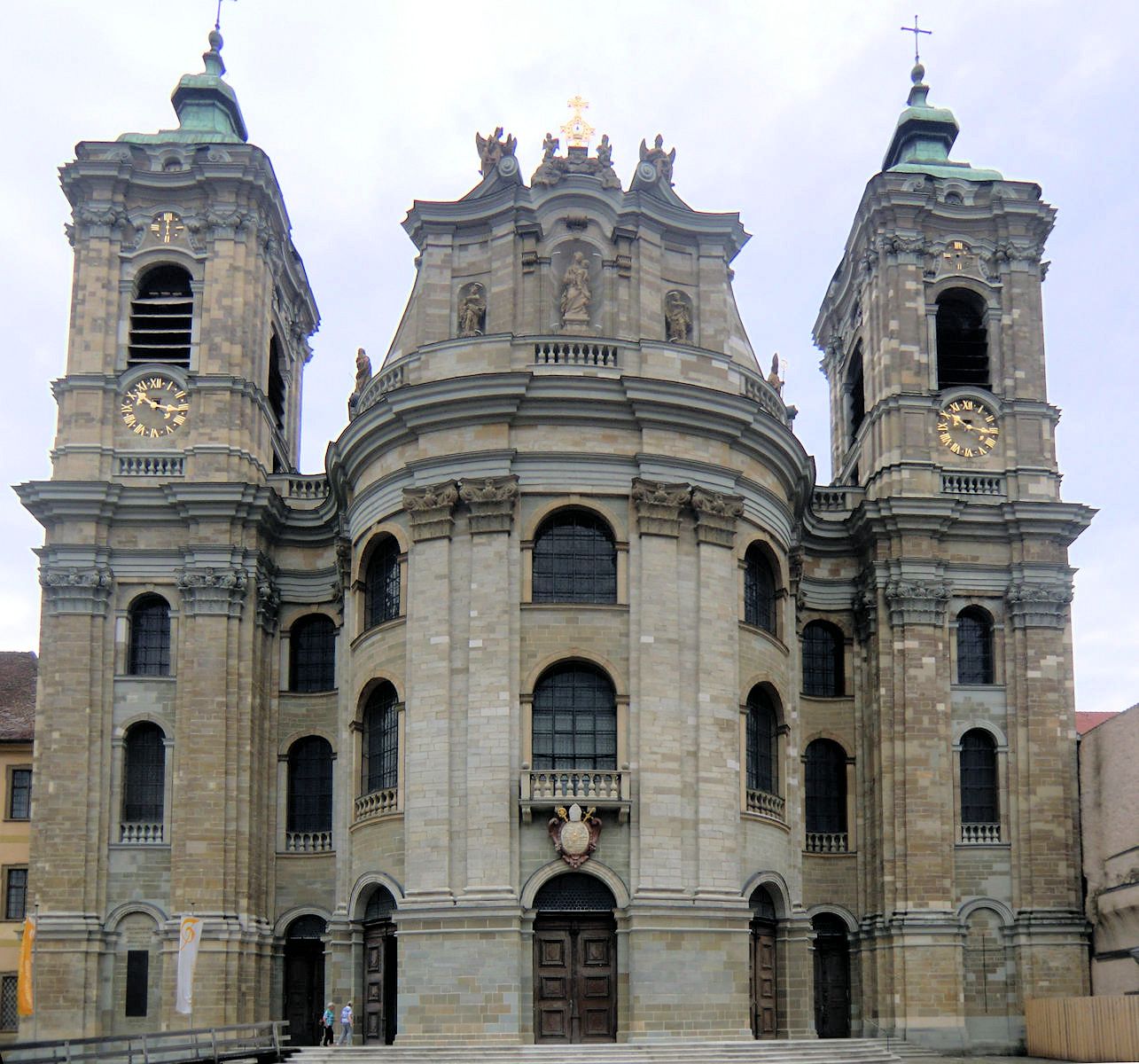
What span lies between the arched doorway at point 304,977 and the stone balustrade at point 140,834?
4184mm

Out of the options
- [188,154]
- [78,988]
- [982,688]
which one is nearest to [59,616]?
[78,988]

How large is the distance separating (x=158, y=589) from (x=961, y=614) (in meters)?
21.1

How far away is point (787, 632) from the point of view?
43.3 metres

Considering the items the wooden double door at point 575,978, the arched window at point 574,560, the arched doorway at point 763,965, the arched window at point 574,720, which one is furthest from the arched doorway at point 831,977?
the arched window at point 574,560

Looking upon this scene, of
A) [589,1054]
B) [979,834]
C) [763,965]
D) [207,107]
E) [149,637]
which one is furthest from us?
[207,107]

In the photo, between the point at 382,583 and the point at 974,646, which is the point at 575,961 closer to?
the point at 382,583

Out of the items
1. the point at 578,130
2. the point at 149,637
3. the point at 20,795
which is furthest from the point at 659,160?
the point at 20,795

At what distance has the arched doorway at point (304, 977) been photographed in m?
44.5

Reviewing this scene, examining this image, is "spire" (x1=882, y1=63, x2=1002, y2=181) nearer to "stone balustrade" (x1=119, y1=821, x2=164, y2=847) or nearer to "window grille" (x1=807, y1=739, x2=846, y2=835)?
"window grille" (x1=807, y1=739, x2=846, y2=835)

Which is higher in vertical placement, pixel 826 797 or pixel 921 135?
pixel 921 135

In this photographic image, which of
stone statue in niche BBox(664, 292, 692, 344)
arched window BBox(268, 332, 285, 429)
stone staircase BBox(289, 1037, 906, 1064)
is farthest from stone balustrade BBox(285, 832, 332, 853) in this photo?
stone statue in niche BBox(664, 292, 692, 344)

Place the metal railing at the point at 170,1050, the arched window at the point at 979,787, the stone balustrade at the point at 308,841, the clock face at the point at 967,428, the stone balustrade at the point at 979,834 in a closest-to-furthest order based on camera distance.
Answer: the metal railing at the point at 170,1050, the stone balustrade at the point at 308,841, the stone balustrade at the point at 979,834, the arched window at the point at 979,787, the clock face at the point at 967,428

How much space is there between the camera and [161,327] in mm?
47312

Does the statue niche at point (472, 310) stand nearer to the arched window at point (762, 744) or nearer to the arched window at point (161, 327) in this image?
the arched window at point (161, 327)
